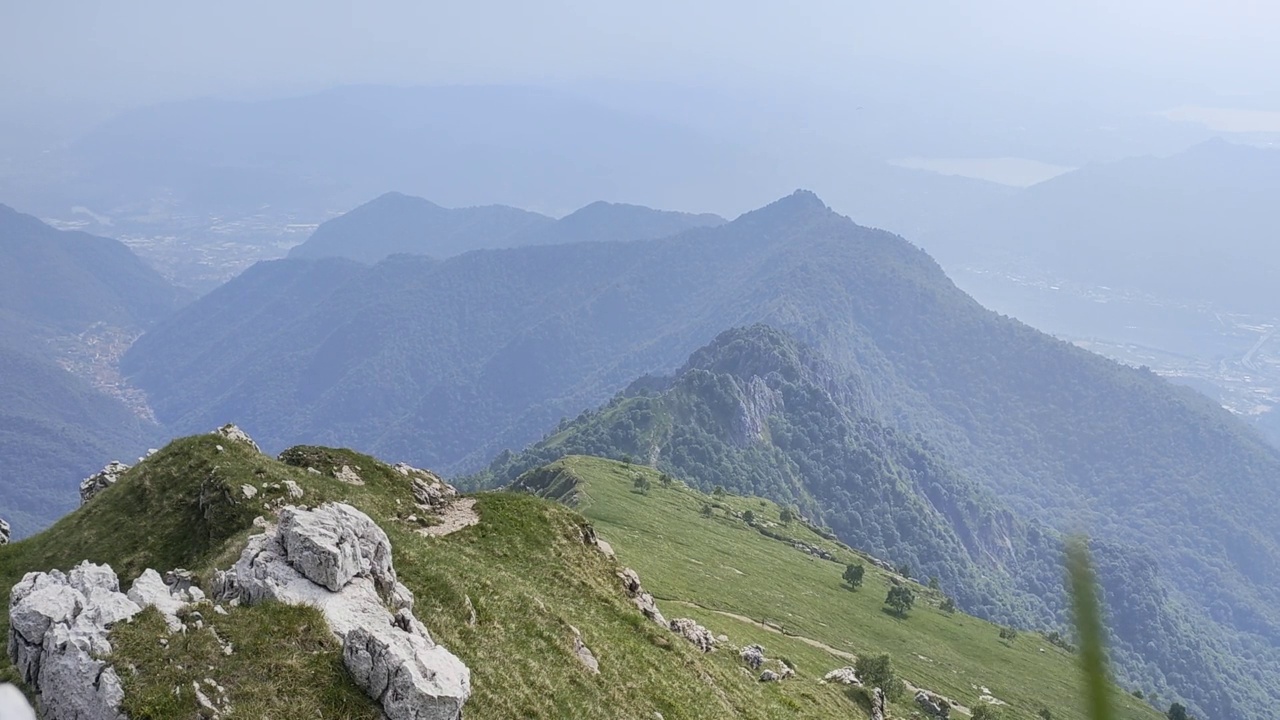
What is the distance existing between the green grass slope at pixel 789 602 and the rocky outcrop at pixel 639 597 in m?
17.6

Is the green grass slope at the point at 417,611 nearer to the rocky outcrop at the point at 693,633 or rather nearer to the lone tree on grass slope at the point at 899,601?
the rocky outcrop at the point at 693,633

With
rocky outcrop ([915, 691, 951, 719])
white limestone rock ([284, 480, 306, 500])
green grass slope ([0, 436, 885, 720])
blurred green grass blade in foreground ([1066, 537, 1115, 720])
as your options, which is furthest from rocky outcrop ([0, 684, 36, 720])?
rocky outcrop ([915, 691, 951, 719])

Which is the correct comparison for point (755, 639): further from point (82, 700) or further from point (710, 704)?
point (82, 700)

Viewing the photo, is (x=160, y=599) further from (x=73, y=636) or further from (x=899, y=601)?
(x=899, y=601)

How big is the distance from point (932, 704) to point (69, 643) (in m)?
75.0

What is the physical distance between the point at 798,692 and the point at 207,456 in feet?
132

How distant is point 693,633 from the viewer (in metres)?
51.8

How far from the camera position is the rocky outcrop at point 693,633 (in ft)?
167

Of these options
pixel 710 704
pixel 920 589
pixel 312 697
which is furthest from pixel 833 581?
pixel 312 697

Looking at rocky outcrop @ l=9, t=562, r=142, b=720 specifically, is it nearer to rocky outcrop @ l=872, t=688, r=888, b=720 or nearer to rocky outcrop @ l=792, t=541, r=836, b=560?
rocky outcrop @ l=872, t=688, r=888, b=720

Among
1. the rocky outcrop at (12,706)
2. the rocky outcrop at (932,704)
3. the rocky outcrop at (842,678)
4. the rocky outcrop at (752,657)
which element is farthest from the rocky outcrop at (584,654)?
the rocky outcrop at (932,704)

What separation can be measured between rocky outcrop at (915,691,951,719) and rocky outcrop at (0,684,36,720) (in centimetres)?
7960

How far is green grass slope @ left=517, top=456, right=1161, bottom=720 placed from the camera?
84.6 m

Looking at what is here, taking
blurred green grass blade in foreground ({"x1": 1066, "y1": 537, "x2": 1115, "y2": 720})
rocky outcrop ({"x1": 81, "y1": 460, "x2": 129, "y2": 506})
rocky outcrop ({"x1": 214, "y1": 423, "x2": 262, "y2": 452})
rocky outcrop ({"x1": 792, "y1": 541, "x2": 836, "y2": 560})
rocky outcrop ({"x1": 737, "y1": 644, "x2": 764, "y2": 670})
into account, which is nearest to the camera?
blurred green grass blade in foreground ({"x1": 1066, "y1": 537, "x2": 1115, "y2": 720})
